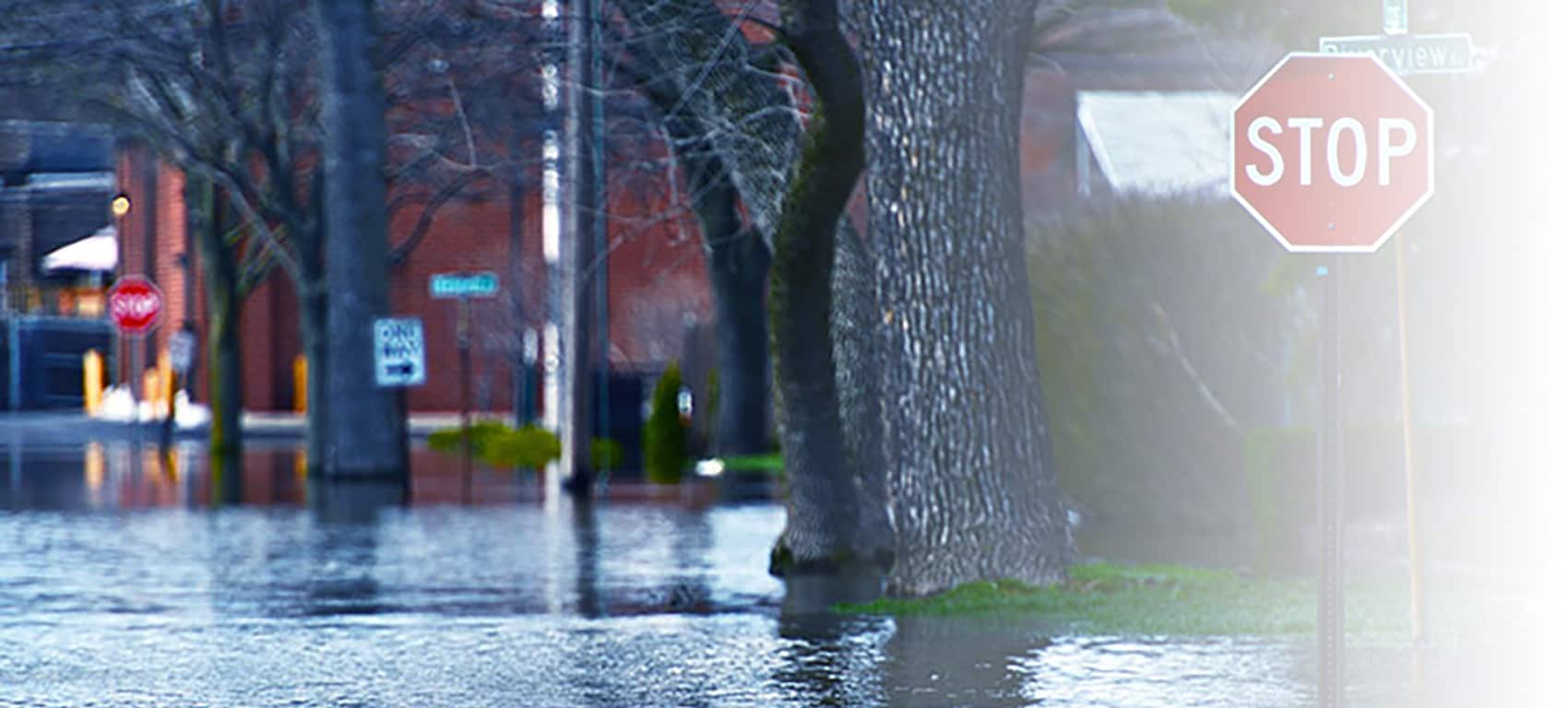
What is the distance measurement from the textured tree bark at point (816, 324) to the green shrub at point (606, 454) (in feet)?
54.2

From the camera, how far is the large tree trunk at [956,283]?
16.9 metres

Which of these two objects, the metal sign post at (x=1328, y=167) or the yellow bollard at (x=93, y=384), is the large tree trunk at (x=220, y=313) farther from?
the metal sign post at (x=1328, y=167)

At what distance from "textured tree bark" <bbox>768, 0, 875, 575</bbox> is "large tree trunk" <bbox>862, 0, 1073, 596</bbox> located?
83 centimetres

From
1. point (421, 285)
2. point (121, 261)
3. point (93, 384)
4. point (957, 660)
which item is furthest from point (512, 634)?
point (93, 384)

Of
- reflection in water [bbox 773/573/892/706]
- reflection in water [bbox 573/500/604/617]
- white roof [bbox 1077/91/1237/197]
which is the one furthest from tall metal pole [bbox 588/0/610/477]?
white roof [bbox 1077/91/1237/197]

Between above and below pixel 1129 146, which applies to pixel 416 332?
below

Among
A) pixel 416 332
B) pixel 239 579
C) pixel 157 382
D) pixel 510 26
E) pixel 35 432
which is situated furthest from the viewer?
pixel 157 382

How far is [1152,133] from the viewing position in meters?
46.9

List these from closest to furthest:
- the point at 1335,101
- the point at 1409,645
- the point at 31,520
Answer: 1. the point at 1335,101
2. the point at 1409,645
3. the point at 31,520

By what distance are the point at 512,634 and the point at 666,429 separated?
22.4m

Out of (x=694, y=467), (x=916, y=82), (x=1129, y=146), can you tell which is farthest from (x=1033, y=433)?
(x=1129, y=146)

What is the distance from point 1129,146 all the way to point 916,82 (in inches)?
1171

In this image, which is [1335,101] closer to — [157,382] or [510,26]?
[510,26]

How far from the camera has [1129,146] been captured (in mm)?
46125
